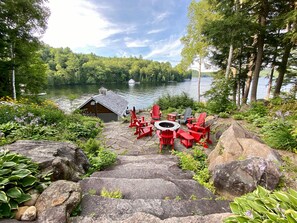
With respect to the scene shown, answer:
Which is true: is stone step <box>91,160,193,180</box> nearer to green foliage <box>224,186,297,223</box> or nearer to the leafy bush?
green foliage <box>224,186,297,223</box>

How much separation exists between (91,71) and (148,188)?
217ft

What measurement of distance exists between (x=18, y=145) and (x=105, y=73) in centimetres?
6590

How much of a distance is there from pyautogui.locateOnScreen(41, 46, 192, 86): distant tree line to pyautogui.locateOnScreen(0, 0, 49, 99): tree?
1871 inches

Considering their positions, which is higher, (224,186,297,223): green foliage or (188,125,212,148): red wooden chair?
(224,186,297,223): green foliage

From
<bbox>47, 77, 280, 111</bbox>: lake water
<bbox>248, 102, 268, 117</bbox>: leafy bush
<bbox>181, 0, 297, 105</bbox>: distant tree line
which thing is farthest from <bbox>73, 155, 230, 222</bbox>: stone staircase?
<bbox>47, 77, 280, 111</bbox>: lake water

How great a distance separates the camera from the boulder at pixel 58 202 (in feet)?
5.13

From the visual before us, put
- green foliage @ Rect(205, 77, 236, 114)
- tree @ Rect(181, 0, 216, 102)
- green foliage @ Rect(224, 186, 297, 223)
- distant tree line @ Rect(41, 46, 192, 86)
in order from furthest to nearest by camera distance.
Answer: distant tree line @ Rect(41, 46, 192, 86), tree @ Rect(181, 0, 216, 102), green foliage @ Rect(205, 77, 236, 114), green foliage @ Rect(224, 186, 297, 223)

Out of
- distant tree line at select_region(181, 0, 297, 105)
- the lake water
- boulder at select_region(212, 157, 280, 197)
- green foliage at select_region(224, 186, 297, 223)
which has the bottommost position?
the lake water

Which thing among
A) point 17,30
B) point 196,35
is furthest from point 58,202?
point 196,35

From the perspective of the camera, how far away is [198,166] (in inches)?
147

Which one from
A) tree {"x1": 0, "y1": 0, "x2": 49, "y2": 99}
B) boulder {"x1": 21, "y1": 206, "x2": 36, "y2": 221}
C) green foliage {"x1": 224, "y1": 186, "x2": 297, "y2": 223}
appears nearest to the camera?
green foliage {"x1": 224, "y1": 186, "x2": 297, "y2": 223}

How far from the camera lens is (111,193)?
2.31 meters

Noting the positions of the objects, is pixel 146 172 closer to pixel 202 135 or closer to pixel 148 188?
pixel 148 188

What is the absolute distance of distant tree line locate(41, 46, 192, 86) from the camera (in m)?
57.6
